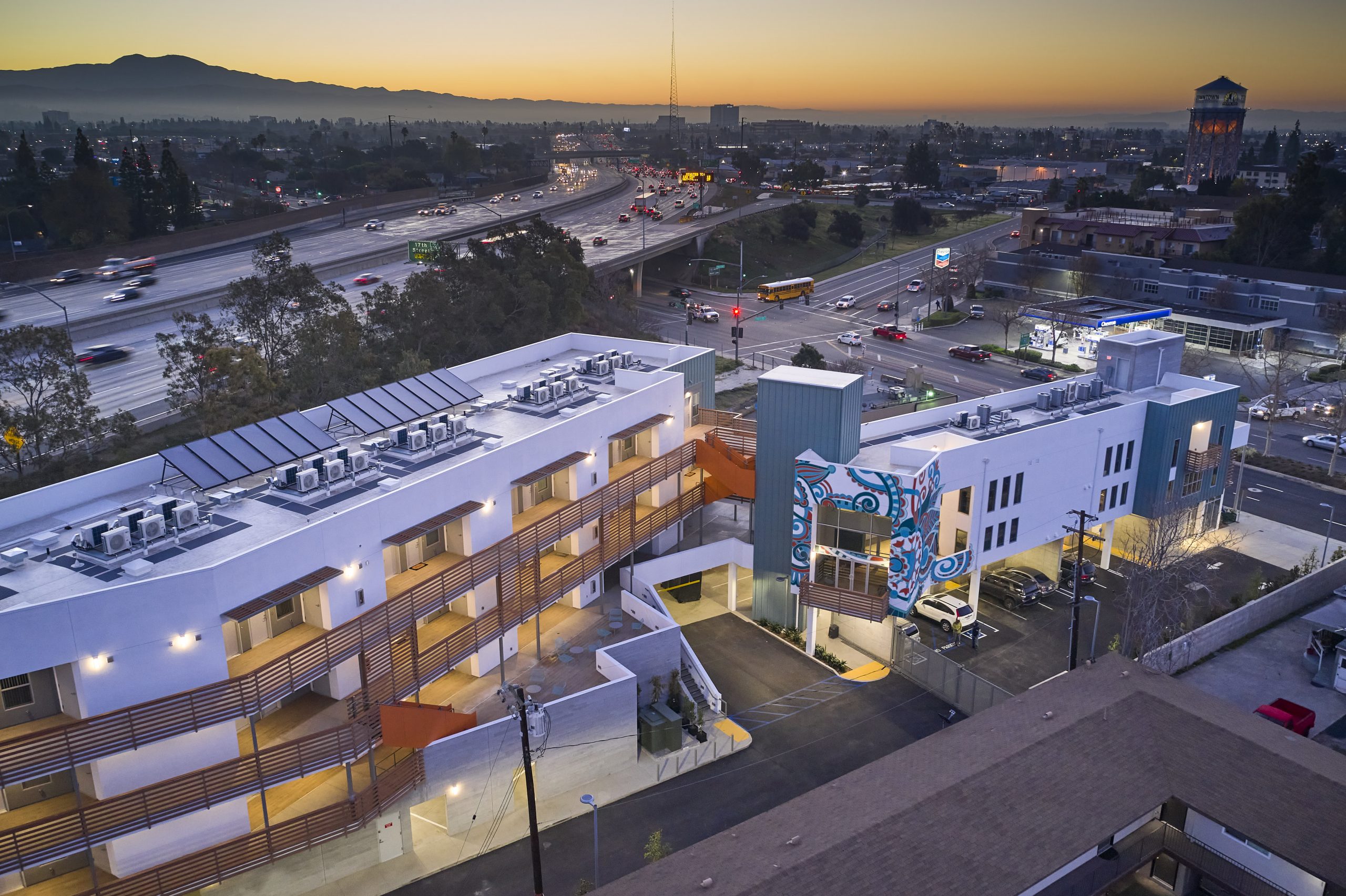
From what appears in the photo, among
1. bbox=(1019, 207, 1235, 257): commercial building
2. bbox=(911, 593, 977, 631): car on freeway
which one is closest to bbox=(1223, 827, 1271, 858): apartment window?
bbox=(911, 593, 977, 631): car on freeway

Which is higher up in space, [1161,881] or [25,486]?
[25,486]

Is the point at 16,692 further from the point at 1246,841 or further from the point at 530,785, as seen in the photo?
the point at 1246,841

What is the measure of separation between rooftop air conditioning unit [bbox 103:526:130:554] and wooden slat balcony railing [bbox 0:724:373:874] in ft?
19.7

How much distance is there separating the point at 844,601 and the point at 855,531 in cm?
271

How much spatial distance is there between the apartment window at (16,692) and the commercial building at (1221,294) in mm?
92326

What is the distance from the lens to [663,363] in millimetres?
47781

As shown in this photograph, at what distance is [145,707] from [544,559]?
55.6 feet

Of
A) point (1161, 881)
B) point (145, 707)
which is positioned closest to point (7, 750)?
point (145, 707)

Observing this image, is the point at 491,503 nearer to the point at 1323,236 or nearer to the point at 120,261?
the point at 120,261

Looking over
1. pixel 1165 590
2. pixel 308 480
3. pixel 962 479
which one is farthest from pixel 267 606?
pixel 1165 590

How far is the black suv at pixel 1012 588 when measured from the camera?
4206 cm

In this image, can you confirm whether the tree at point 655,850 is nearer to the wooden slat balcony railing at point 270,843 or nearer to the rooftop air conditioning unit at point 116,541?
the wooden slat balcony railing at point 270,843

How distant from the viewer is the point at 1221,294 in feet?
307

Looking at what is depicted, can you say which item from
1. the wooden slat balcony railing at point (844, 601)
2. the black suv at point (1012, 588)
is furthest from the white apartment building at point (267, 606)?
the black suv at point (1012, 588)
